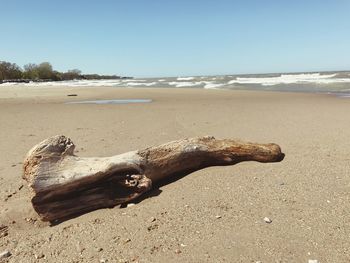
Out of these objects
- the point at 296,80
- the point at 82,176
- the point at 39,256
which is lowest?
the point at 296,80

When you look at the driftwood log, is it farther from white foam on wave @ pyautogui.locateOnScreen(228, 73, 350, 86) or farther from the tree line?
the tree line

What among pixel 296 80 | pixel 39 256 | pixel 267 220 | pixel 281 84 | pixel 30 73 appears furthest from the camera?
pixel 30 73

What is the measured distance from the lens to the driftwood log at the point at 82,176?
373 centimetres

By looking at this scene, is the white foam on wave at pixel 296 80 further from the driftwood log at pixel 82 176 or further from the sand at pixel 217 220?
the driftwood log at pixel 82 176

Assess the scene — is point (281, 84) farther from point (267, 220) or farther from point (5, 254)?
point (5, 254)

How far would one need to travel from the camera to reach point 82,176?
3828mm

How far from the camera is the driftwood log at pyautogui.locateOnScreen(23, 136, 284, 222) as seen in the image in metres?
3.73

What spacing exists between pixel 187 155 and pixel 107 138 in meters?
3.57

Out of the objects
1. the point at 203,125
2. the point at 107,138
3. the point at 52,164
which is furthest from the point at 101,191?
the point at 203,125

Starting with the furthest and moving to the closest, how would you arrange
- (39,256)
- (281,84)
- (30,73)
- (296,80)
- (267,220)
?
1. (30,73)
2. (296,80)
3. (281,84)
4. (267,220)
5. (39,256)

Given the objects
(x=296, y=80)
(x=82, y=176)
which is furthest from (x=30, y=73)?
(x=82, y=176)

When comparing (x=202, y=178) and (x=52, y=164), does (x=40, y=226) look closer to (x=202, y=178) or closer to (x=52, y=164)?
(x=52, y=164)

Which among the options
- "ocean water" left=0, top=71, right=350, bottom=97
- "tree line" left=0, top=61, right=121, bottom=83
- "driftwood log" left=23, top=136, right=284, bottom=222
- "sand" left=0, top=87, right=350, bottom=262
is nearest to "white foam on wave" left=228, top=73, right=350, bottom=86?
"ocean water" left=0, top=71, right=350, bottom=97

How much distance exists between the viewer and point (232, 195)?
4223 mm
